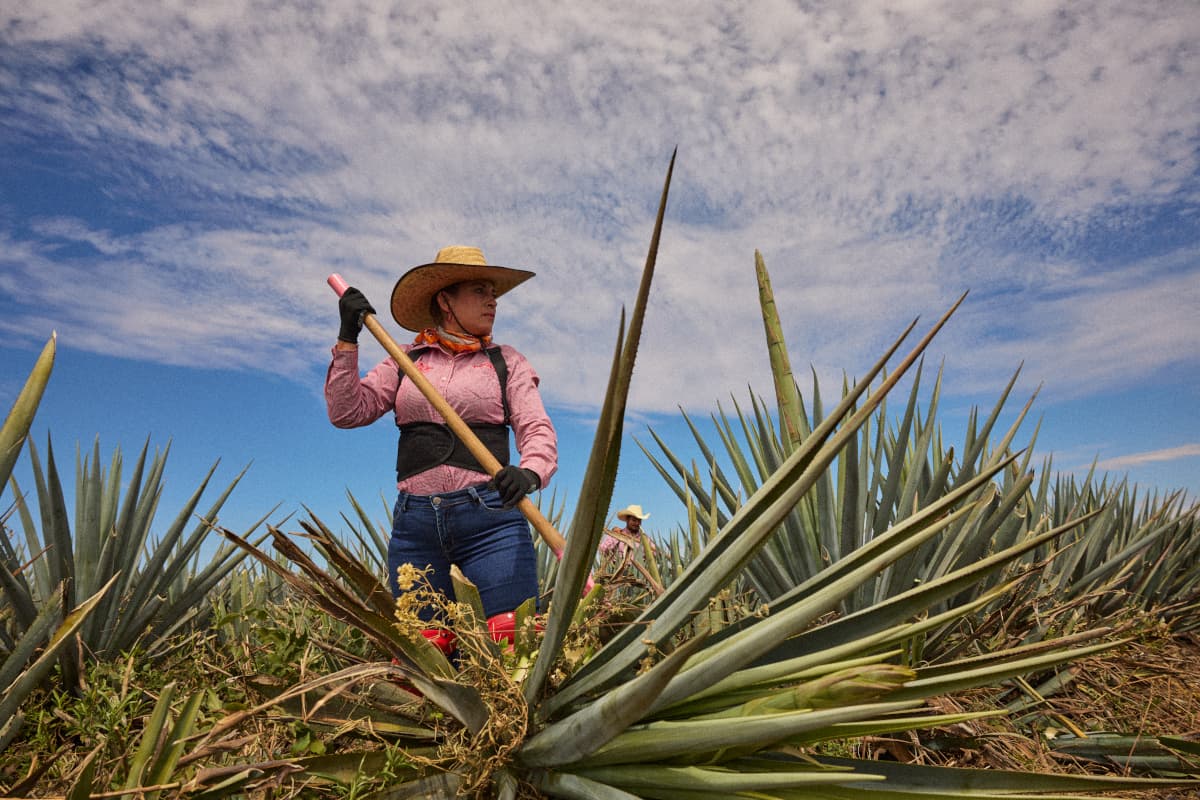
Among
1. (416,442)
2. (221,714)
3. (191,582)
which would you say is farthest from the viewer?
(191,582)

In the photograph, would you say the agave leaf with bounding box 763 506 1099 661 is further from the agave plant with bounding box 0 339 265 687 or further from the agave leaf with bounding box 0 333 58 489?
the agave plant with bounding box 0 339 265 687

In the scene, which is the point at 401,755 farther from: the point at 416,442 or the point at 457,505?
the point at 416,442

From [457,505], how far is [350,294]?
1.03 meters

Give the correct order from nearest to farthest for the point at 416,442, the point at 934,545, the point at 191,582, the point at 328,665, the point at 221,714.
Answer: the point at 221,714 → the point at 328,665 → the point at 934,545 → the point at 416,442 → the point at 191,582

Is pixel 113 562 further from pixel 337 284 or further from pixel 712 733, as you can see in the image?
pixel 712 733

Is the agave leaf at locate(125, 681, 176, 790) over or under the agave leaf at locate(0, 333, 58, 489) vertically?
under

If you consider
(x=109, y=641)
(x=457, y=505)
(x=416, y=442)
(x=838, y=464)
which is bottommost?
(x=109, y=641)

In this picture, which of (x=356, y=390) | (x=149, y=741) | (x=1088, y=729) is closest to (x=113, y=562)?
(x=356, y=390)

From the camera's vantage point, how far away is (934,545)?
2883 mm

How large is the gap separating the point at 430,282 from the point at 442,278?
2.6 inches

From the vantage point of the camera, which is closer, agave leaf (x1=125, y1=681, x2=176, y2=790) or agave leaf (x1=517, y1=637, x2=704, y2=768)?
agave leaf (x1=517, y1=637, x2=704, y2=768)

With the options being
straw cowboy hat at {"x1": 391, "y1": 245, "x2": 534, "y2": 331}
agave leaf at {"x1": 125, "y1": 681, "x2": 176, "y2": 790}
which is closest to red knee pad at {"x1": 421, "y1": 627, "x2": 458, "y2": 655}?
agave leaf at {"x1": 125, "y1": 681, "x2": 176, "y2": 790}

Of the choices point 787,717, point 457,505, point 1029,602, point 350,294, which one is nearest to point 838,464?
point 1029,602

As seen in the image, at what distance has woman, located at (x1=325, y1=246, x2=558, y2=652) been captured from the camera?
297 cm
